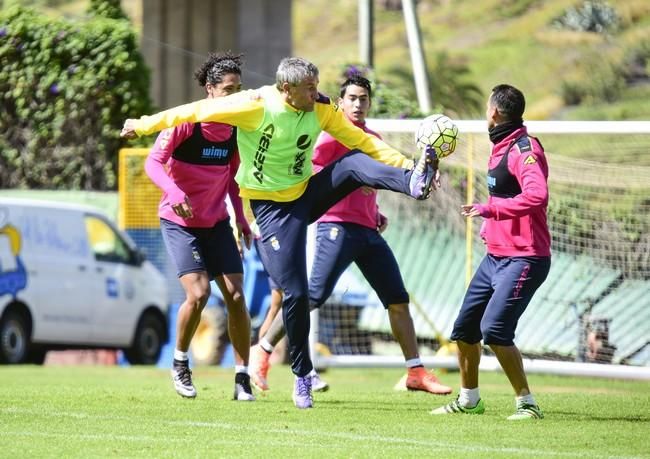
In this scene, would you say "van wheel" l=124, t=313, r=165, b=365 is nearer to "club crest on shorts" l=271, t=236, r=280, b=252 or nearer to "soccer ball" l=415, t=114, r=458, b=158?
"club crest on shorts" l=271, t=236, r=280, b=252

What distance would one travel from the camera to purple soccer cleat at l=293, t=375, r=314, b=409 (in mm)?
9961

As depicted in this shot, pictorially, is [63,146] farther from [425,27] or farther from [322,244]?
[425,27]

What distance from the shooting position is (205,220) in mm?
10531

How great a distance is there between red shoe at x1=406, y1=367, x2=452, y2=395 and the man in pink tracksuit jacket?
1501 mm

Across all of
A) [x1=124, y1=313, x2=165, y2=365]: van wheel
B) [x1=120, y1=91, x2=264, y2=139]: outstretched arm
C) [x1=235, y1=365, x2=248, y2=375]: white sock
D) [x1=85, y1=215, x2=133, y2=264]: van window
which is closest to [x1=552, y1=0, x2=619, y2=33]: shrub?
[x1=124, y1=313, x2=165, y2=365]: van wheel

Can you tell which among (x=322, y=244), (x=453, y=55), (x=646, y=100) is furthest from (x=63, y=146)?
(x=453, y=55)

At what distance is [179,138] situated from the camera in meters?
10.3

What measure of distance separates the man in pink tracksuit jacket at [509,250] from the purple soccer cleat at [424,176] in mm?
482

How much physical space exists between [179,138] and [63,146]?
37.8 ft

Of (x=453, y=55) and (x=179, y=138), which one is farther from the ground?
(x=453, y=55)

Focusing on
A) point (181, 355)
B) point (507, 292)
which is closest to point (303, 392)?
point (181, 355)

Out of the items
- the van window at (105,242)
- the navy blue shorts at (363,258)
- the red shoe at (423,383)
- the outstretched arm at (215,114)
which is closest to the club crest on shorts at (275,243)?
the outstretched arm at (215,114)

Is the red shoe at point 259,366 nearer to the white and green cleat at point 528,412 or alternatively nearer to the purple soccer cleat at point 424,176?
the white and green cleat at point 528,412

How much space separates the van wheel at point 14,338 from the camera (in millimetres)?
17438
